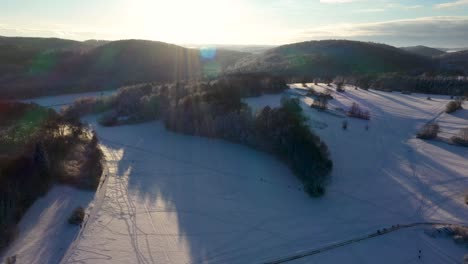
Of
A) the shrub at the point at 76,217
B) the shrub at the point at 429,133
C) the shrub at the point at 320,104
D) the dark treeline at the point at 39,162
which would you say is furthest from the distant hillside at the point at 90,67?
the shrub at the point at 429,133

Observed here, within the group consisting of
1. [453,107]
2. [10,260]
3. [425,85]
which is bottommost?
→ [10,260]

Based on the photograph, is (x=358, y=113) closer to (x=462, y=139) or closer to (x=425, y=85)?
(x=462, y=139)

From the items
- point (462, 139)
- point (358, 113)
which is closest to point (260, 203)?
point (462, 139)

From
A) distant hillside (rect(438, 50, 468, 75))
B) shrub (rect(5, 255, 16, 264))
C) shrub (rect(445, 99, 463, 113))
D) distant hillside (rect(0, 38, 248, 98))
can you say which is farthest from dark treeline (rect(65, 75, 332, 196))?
distant hillside (rect(438, 50, 468, 75))

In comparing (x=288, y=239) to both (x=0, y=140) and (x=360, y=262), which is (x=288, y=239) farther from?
(x=0, y=140)

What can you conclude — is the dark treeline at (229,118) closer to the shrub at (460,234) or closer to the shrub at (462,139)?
the shrub at (460,234)

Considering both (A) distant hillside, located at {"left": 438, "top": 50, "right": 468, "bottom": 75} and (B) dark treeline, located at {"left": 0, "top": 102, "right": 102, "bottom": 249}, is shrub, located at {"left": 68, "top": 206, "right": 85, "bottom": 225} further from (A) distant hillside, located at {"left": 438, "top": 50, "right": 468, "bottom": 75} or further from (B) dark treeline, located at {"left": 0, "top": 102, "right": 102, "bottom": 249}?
(A) distant hillside, located at {"left": 438, "top": 50, "right": 468, "bottom": 75}
